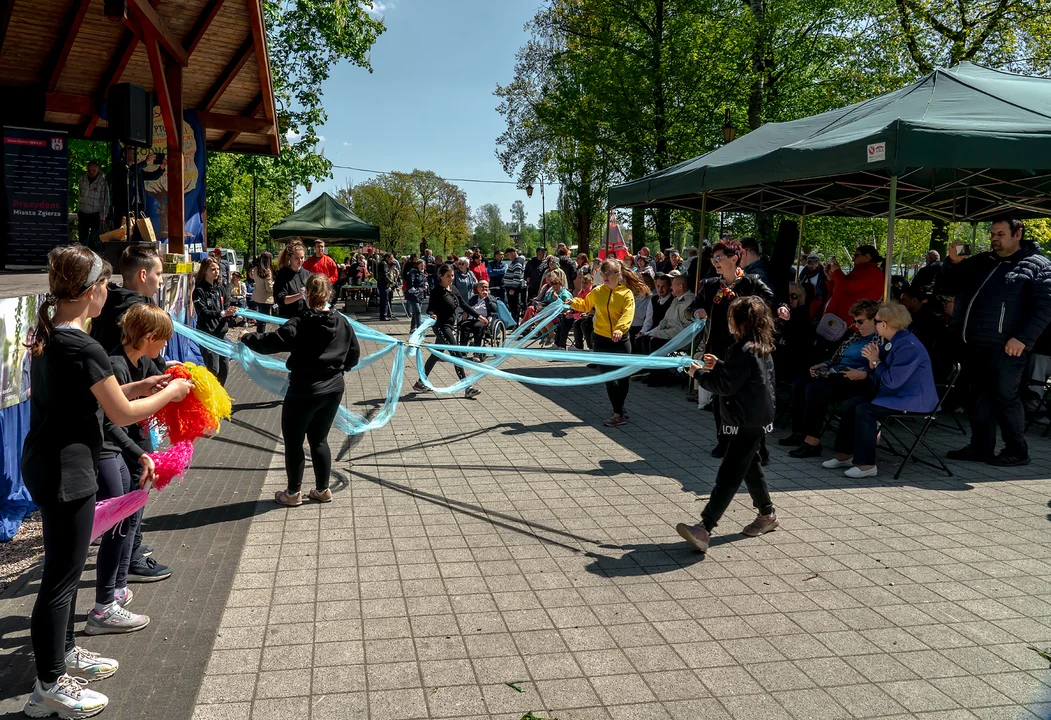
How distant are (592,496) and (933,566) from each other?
99.5 inches

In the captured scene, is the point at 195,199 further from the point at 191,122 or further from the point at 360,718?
the point at 360,718

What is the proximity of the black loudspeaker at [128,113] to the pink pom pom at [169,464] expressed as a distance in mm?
7162

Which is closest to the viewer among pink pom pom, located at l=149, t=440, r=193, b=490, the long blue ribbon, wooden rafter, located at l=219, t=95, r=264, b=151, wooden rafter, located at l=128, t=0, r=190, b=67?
pink pom pom, located at l=149, t=440, r=193, b=490

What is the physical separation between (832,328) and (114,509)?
8.03 m

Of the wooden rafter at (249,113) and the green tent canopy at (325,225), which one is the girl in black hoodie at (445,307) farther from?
the green tent canopy at (325,225)

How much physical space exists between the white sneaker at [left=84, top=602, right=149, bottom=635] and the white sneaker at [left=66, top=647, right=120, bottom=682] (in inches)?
17.7

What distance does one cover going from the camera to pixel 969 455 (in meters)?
7.58

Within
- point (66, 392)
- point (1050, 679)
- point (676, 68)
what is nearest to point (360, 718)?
point (66, 392)

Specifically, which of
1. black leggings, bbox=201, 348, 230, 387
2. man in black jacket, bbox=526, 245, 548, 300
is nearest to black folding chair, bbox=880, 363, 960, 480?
black leggings, bbox=201, 348, 230, 387

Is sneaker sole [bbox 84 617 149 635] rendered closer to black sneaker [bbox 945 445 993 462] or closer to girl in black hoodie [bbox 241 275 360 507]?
girl in black hoodie [bbox 241 275 360 507]

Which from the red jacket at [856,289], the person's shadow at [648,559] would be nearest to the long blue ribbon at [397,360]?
the person's shadow at [648,559]

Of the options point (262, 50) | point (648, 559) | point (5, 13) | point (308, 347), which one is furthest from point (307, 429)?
point (5, 13)

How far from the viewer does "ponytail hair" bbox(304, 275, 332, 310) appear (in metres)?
5.75

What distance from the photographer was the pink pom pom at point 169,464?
3879mm
